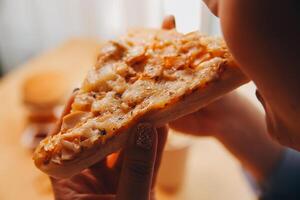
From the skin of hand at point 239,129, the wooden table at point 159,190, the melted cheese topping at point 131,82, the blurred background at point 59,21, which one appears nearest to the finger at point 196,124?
the skin of hand at point 239,129

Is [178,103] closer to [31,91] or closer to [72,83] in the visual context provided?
[31,91]

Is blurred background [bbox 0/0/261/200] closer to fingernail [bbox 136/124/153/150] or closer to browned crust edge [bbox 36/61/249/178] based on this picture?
browned crust edge [bbox 36/61/249/178]

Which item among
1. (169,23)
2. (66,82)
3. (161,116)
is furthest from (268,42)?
(66,82)

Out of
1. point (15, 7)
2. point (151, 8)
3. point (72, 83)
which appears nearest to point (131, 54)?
point (72, 83)

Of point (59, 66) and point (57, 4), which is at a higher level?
point (57, 4)

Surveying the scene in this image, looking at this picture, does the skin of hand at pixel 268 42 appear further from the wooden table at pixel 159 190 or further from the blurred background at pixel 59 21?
the blurred background at pixel 59 21
